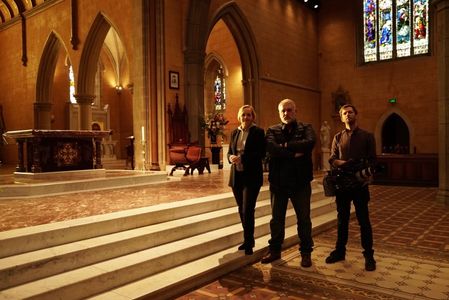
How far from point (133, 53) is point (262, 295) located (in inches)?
344

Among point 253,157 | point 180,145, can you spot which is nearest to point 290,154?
point 253,157

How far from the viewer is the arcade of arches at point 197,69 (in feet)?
33.5

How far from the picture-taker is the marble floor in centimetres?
315

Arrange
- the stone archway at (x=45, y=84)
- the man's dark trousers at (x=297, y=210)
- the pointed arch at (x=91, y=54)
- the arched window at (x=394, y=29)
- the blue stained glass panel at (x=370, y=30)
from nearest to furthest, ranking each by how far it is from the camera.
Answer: the man's dark trousers at (x=297, y=210) < the pointed arch at (x=91, y=54) < the arched window at (x=394, y=29) < the stone archway at (x=45, y=84) < the blue stained glass panel at (x=370, y=30)

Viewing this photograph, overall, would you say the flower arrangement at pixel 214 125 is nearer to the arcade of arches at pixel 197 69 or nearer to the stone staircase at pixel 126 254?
the arcade of arches at pixel 197 69

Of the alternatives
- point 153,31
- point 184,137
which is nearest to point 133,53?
point 153,31

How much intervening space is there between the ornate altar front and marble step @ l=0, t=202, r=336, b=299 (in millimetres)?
4407

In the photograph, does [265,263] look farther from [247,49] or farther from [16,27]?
[16,27]

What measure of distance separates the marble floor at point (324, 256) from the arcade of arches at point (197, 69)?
4.30 metres

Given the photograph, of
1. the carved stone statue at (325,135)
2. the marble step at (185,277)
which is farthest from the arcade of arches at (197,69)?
the marble step at (185,277)

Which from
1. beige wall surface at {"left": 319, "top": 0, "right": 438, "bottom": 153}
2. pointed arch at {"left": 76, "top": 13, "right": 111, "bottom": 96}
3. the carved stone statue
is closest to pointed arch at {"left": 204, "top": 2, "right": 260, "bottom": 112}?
the carved stone statue

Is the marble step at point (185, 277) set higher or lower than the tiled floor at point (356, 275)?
higher

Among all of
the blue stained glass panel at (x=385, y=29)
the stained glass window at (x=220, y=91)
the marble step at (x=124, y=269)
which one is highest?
the blue stained glass panel at (x=385, y=29)

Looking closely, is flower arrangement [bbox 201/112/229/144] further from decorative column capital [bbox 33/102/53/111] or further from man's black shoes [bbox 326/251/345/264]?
decorative column capital [bbox 33/102/53/111]
